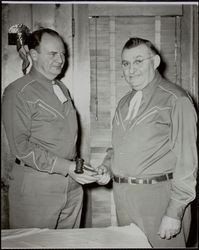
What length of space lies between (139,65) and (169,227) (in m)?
0.98

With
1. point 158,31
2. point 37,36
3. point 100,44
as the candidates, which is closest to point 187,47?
point 158,31

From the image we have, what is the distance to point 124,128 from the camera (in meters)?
2.04

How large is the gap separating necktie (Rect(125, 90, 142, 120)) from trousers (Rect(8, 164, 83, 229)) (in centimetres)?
66

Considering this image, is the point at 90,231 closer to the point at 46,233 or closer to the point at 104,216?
the point at 46,233

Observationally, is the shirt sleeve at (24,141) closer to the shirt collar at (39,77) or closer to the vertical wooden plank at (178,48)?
the shirt collar at (39,77)

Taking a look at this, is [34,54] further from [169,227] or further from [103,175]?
[169,227]

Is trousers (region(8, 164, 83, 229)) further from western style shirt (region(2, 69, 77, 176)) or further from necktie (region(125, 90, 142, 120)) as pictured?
necktie (region(125, 90, 142, 120))

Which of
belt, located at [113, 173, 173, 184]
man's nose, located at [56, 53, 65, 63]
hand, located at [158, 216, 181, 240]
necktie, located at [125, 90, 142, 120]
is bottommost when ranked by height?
hand, located at [158, 216, 181, 240]

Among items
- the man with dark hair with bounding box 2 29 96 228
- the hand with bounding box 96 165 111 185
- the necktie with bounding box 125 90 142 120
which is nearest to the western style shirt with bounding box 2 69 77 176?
the man with dark hair with bounding box 2 29 96 228

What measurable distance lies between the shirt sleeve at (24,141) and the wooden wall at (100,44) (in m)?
0.72

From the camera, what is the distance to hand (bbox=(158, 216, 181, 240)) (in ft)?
5.76

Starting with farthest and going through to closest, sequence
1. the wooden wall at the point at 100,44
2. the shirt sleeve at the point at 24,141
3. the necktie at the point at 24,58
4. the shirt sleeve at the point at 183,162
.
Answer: the wooden wall at the point at 100,44 < the necktie at the point at 24,58 < the shirt sleeve at the point at 24,141 < the shirt sleeve at the point at 183,162

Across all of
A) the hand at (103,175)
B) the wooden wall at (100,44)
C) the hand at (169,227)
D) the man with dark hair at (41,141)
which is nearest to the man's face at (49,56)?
the man with dark hair at (41,141)

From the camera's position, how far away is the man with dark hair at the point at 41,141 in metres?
2.15
